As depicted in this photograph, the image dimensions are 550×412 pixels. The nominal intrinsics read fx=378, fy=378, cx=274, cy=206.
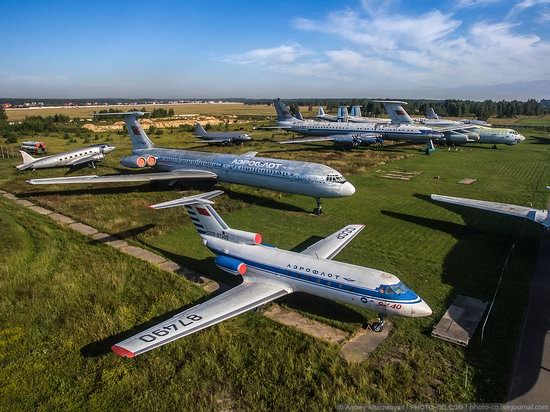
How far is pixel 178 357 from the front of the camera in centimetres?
1359

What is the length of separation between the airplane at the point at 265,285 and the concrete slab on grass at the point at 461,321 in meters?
1.27

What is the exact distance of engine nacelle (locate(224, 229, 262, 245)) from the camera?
17.6 metres

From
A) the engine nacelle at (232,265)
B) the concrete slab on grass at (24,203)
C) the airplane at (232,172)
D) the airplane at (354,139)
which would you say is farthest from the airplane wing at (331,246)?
the airplane at (354,139)

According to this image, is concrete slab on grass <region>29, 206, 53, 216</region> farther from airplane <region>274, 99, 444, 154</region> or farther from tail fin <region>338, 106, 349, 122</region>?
tail fin <region>338, 106, 349, 122</region>

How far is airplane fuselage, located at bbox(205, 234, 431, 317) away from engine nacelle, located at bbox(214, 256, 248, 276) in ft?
0.61

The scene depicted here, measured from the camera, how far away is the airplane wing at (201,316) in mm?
11828

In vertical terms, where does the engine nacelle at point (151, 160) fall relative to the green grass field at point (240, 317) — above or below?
above

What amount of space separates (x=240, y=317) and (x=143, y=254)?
9060 mm

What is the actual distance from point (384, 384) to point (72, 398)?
9903mm

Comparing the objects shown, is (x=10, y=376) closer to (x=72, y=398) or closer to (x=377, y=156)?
(x=72, y=398)

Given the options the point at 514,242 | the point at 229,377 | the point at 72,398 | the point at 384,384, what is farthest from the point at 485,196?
the point at 72,398

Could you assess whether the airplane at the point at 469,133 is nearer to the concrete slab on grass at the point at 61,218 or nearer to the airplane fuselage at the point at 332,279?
the concrete slab on grass at the point at 61,218

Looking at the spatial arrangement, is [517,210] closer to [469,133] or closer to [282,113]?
[469,133]

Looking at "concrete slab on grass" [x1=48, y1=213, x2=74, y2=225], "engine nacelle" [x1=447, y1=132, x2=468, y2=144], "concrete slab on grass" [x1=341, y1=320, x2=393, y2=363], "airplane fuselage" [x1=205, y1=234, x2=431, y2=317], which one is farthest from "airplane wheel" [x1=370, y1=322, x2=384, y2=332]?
"engine nacelle" [x1=447, y1=132, x2=468, y2=144]
